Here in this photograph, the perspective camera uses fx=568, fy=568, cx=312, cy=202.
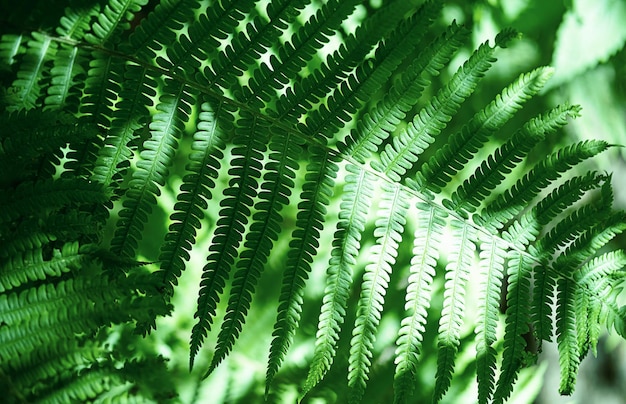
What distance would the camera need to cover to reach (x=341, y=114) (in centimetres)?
122

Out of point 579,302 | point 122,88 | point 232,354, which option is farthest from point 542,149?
point 122,88

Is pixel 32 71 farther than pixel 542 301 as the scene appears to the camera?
No

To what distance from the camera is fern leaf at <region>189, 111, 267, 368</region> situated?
114 cm

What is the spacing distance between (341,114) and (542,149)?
0.88 m

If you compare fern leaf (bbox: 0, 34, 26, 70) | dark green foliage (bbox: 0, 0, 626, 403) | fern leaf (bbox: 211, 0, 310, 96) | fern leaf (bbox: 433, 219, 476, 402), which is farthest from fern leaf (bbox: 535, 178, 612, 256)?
fern leaf (bbox: 0, 34, 26, 70)

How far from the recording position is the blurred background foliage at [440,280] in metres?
1.63

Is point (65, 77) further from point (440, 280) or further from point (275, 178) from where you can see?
point (440, 280)

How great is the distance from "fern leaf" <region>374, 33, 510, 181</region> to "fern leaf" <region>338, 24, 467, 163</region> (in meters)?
0.04

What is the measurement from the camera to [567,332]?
1.23 meters

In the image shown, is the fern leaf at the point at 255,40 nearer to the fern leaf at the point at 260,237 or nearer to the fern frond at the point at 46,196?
the fern leaf at the point at 260,237

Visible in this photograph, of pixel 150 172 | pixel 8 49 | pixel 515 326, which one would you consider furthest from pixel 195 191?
pixel 515 326

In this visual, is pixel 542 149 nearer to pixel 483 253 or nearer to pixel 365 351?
pixel 483 253

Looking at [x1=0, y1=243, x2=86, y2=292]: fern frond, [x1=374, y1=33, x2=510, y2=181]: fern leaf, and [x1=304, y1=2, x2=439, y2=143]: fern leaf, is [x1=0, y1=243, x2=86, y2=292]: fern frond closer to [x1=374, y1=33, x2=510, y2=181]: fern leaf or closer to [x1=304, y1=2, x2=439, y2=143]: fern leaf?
[x1=304, y1=2, x2=439, y2=143]: fern leaf

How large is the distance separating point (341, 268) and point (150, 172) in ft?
1.45
